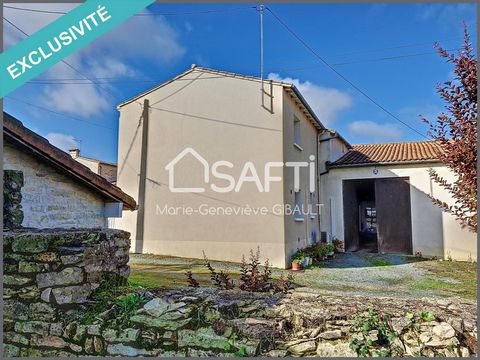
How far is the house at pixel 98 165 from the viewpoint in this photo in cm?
2106

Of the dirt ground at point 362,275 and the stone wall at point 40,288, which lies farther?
the dirt ground at point 362,275

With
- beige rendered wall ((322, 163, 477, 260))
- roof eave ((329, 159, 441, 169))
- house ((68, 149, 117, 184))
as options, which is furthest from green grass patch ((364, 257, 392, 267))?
house ((68, 149, 117, 184))

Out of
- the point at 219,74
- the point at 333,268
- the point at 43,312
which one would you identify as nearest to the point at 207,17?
the point at 219,74

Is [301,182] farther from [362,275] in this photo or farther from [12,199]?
[12,199]

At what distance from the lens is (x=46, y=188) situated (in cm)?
568

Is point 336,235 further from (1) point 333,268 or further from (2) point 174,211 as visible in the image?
(2) point 174,211

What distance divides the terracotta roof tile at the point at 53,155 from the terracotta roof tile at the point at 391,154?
12262 mm

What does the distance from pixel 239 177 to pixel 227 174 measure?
519 millimetres

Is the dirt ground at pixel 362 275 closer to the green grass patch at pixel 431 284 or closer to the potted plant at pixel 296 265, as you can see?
the green grass patch at pixel 431 284

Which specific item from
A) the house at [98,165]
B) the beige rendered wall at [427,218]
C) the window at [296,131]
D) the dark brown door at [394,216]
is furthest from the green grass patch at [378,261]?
the house at [98,165]

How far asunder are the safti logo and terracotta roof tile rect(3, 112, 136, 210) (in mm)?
5630

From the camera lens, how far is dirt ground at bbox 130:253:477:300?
7.98 m

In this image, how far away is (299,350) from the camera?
10.1ft

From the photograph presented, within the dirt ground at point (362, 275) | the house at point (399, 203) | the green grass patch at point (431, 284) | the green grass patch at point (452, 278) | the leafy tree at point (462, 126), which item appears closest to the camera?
the leafy tree at point (462, 126)
